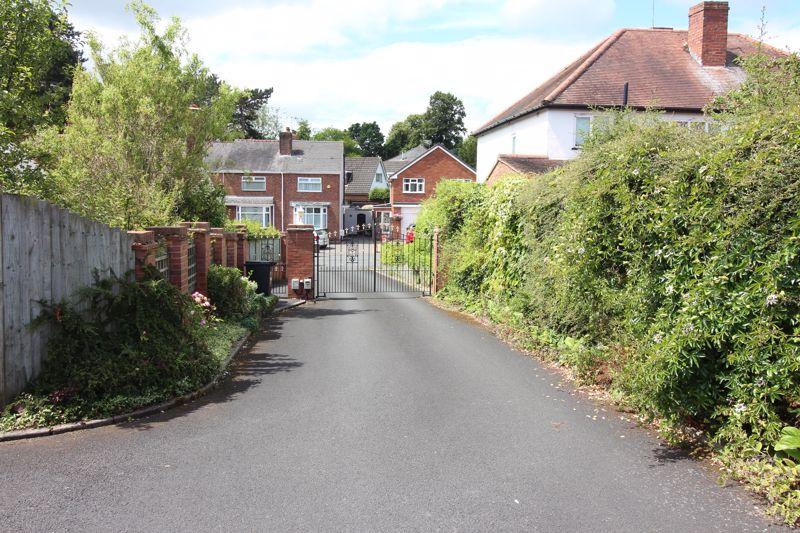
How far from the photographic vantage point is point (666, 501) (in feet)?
14.8

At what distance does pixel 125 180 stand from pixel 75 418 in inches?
315

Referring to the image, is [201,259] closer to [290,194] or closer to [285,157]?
[290,194]

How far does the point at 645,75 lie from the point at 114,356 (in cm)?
2608

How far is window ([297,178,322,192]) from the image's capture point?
5225 cm

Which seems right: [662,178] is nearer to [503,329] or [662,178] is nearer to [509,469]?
[509,469]

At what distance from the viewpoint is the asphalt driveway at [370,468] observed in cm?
420

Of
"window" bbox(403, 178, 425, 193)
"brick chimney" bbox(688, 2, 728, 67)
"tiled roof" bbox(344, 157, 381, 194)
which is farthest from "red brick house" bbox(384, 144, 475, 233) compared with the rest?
"brick chimney" bbox(688, 2, 728, 67)

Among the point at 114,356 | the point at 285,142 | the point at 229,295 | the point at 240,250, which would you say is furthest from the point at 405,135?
the point at 114,356

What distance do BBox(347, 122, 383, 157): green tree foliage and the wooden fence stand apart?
10727 centimetres

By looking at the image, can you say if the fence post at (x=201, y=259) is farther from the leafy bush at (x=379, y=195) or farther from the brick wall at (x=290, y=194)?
the leafy bush at (x=379, y=195)

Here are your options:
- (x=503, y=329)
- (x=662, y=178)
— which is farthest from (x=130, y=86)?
(x=662, y=178)

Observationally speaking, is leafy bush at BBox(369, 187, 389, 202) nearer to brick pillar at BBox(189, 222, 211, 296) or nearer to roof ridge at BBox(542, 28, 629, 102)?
roof ridge at BBox(542, 28, 629, 102)

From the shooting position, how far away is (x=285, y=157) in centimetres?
5275

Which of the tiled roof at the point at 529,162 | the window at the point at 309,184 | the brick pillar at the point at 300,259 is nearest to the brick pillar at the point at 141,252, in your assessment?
the brick pillar at the point at 300,259
